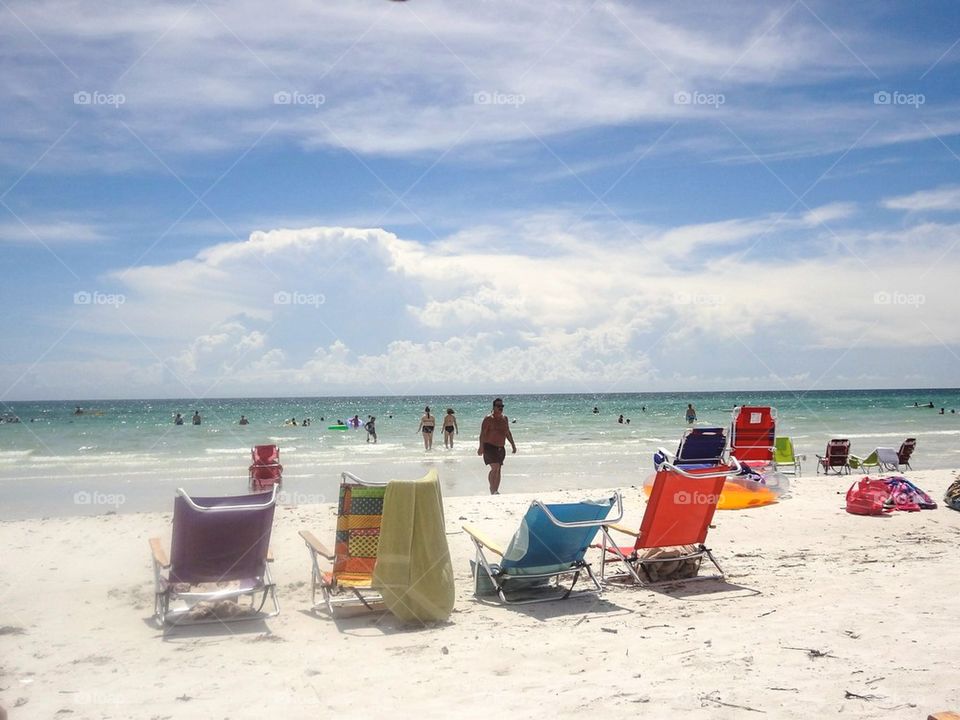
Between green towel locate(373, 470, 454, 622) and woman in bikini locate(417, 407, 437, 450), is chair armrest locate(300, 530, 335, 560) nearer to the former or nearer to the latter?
green towel locate(373, 470, 454, 622)

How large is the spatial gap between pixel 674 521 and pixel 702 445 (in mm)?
2701

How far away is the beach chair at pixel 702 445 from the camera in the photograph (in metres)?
9.34

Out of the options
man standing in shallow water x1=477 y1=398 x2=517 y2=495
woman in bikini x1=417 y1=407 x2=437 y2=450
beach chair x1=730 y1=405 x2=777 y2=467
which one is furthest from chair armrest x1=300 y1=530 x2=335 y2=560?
woman in bikini x1=417 y1=407 x2=437 y2=450

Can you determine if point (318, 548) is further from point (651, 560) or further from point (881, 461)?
point (881, 461)

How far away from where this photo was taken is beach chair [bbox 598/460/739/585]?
22.3 ft

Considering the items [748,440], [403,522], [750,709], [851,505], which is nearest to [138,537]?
[403,522]

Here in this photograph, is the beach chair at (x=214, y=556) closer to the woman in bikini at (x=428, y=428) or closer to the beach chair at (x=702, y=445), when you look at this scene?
the beach chair at (x=702, y=445)

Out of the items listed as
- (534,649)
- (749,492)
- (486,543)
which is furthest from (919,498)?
(534,649)

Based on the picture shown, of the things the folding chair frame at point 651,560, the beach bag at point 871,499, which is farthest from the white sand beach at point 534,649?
the beach bag at point 871,499

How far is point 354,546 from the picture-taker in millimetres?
6469

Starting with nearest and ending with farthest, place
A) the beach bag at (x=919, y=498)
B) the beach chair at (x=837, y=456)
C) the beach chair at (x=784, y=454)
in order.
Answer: the beach bag at (x=919, y=498), the beach chair at (x=784, y=454), the beach chair at (x=837, y=456)

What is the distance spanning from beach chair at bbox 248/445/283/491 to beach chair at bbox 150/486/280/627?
24.5 ft

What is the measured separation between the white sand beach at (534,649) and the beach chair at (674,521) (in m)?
0.30

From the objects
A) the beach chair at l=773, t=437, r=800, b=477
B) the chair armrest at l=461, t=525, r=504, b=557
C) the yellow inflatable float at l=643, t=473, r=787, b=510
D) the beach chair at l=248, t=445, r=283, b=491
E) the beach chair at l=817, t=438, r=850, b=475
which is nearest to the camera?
the chair armrest at l=461, t=525, r=504, b=557
